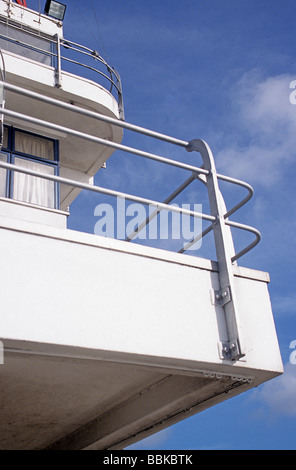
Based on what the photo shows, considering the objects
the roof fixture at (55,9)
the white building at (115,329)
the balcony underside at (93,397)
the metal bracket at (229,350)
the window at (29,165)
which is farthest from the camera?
the roof fixture at (55,9)

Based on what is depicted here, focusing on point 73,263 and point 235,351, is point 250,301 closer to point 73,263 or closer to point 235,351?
point 235,351

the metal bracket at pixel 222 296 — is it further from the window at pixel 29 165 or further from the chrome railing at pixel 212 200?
the window at pixel 29 165

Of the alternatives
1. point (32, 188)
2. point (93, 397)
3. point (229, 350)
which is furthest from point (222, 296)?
point (32, 188)

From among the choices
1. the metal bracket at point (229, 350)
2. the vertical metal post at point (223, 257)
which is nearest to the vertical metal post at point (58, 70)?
the vertical metal post at point (223, 257)

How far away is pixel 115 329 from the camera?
3596 millimetres

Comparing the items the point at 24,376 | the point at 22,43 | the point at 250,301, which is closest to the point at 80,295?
the point at 24,376

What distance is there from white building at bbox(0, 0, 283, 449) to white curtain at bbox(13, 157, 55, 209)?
109 inches

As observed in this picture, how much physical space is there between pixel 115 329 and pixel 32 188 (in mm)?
4120

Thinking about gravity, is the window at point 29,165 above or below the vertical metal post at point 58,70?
below

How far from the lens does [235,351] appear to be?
3.90 metres

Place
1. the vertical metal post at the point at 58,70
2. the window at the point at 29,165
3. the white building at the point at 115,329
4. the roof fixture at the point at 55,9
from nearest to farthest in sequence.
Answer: the white building at the point at 115,329
the window at the point at 29,165
the vertical metal post at the point at 58,70
the roof fixture at the point at 55,9

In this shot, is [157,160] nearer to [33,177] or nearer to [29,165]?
[33,177]

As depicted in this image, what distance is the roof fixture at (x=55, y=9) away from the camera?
955cm

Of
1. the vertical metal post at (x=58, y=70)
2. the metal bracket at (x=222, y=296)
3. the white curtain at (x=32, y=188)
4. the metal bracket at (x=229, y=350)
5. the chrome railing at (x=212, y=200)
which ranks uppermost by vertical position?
the vertical metal post at (x=58, y=70)
